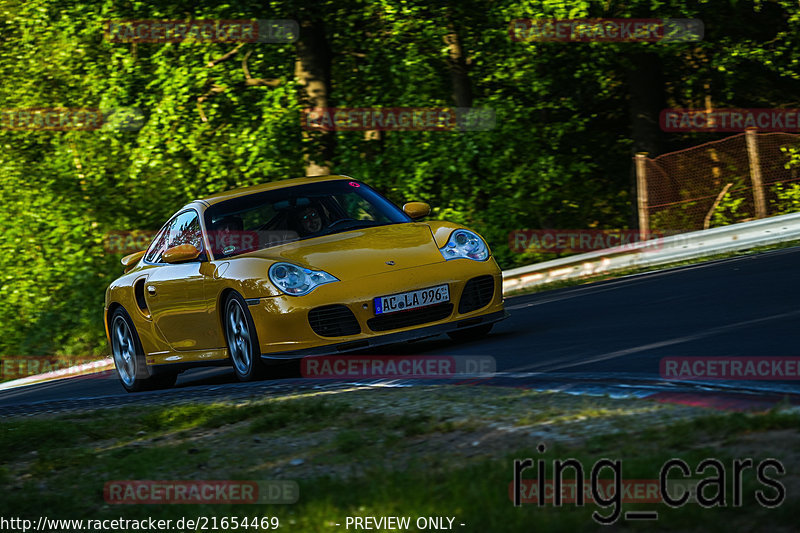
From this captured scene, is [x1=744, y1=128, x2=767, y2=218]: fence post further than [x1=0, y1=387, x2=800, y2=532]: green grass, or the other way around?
[x1=744, y1=128, x2=767, y2=218]: fence post

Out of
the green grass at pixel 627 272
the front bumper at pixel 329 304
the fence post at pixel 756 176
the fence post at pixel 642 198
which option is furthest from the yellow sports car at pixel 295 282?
the fence post at pixel 756 176

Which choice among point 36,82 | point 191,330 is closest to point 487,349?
point 191,330

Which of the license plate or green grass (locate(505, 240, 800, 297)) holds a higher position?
the license plate

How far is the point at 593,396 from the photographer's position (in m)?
6.08

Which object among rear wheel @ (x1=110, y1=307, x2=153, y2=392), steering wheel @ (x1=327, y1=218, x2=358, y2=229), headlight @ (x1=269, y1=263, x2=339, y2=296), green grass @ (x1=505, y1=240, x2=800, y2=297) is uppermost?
steering wheel @ (x1=327, y1=218, x2=358, y2=229)

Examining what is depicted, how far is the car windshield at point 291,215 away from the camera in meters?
9.38

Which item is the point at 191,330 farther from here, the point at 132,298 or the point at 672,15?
the point at 672,15

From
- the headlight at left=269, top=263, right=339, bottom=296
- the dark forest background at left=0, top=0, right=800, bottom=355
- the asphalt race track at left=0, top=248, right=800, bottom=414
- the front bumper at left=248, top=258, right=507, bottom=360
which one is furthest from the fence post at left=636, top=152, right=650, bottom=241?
the headlight at left=269, top=263, right=339, bottom=296

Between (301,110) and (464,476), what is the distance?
16.9m

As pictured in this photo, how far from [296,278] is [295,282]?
0.04 metres

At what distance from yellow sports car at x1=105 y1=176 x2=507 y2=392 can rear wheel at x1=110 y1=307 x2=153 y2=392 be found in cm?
2

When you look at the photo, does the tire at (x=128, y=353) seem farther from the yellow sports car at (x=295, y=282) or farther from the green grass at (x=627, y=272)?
the green grass at (x=627, y=272)

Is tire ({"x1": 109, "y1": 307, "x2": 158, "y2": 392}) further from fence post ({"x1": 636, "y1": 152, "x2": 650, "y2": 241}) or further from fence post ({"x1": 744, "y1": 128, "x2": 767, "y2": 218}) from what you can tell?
fence post ({"x1": 744, "y1": 128, "x2": 767, "y2": 218})

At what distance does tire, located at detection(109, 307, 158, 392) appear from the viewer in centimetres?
1040
